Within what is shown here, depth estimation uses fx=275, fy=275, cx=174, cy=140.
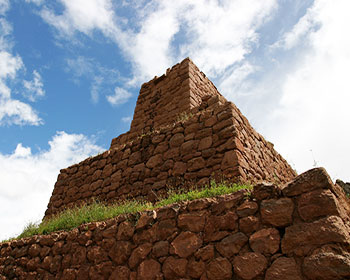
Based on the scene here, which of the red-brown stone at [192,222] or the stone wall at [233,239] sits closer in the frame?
the stone wall at [233,239]

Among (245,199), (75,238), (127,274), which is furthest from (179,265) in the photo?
(75,238)

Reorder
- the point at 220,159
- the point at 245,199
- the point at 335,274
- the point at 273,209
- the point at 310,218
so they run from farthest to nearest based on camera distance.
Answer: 1. the point at 220,159
2. the point at 245,199
3. the point at 273,209
4. the point at 310,218
5. the point at 335,274

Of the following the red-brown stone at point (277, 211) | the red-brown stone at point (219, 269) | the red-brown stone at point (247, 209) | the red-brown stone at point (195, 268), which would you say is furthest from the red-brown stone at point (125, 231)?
the red-brown stone at point (277, 211)

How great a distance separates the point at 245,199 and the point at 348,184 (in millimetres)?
4454

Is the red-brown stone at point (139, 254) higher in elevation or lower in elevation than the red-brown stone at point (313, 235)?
higher

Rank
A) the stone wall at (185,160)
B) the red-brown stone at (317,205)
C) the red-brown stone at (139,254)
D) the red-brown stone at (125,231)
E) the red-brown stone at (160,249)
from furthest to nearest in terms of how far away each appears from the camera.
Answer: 1. the stone wall at (185,160)
2. the red-brown stone at (125,231)
3. the red-brown stone at (139,254)
4. the red-brown stone at (160,249)
5. the red-brown stone at (317,205)

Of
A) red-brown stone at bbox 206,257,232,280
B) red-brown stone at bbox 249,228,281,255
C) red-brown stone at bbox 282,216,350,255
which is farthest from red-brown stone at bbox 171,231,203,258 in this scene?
red-brown stone at bbox 282,216,350,255

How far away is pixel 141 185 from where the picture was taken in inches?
232

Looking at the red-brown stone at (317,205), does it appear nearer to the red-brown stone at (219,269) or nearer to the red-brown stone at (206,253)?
the red-brown stone at (219,269)

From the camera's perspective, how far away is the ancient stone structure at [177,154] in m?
5.01

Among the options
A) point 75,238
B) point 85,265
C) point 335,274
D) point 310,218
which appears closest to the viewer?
point 335,274

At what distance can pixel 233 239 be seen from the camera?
9.36ft

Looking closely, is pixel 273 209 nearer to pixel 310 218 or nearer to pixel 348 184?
pixel 310 218

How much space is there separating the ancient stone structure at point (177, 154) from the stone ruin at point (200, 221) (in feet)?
0.08
